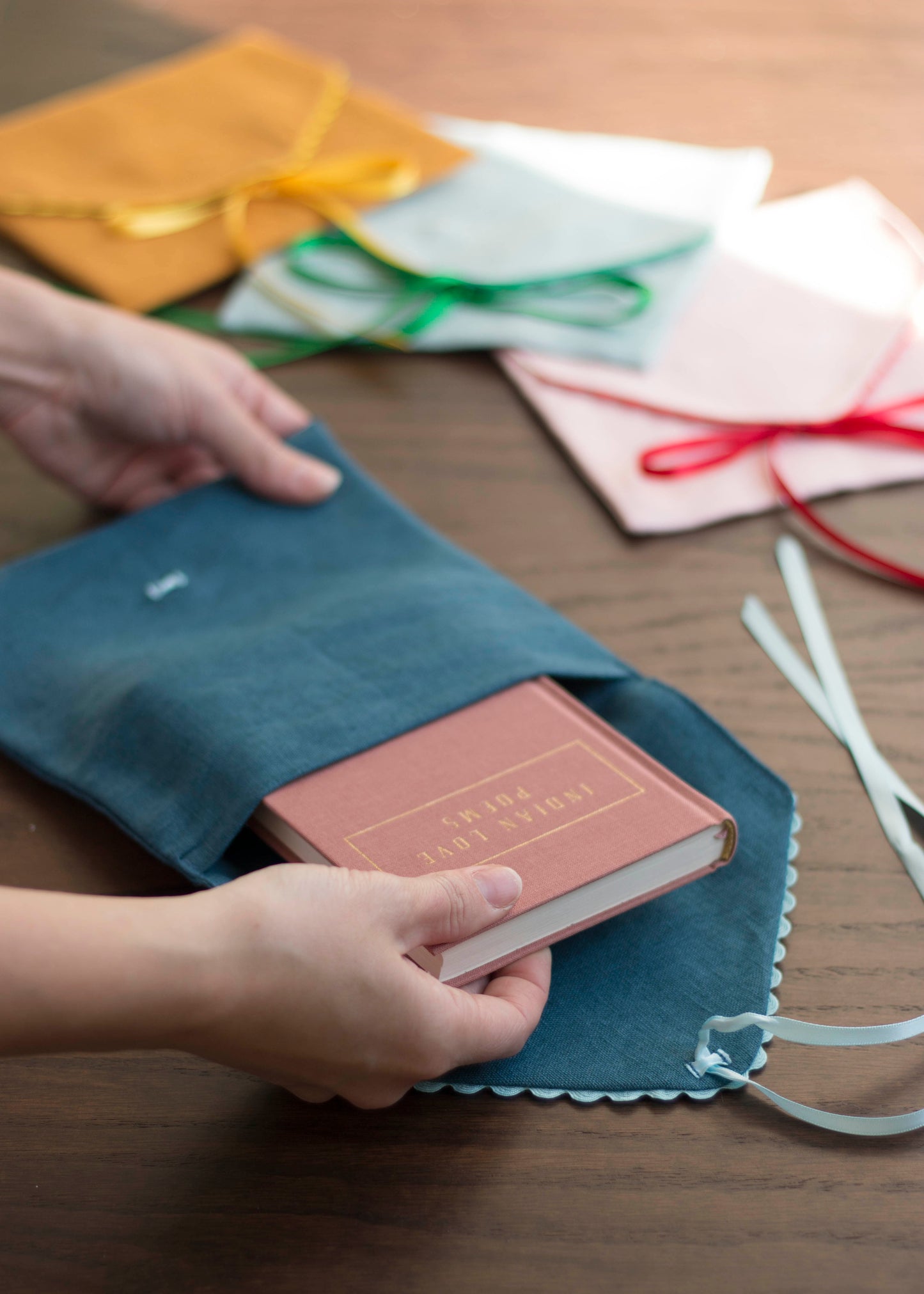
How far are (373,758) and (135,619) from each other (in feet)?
0.65

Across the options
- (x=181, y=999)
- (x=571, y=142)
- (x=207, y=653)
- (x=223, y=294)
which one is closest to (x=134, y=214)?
(x=223, y=294)

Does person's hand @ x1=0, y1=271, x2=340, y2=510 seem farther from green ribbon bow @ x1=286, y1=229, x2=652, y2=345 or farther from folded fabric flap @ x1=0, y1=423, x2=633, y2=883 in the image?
green ribbon bow @ x1=286, y1=229, x2=652, y2=345

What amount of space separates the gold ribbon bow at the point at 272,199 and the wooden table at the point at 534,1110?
0.61ft

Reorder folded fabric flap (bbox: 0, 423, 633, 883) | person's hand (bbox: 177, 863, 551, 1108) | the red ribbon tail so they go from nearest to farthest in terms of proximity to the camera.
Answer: person's hand (bbox: 177, 863, 551, 1108) → folded fabric flap (bbox: 0, 423, 633, 883) → the red ribbon tail

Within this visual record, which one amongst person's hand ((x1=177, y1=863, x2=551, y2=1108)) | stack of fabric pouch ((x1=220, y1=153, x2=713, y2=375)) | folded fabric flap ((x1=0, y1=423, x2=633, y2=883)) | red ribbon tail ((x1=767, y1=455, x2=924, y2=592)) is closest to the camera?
person's hand ((x1=177, y1=863, x2=551, y2=1108))

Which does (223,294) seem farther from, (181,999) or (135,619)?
(181,999)

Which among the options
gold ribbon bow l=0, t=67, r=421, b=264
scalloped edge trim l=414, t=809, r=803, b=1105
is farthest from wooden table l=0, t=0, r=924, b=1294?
gold ribbon bow l=0, t=67, r=421, b=264

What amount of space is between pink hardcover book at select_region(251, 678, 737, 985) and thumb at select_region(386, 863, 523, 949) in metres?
0.01

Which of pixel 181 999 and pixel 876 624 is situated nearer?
pixel 181 999

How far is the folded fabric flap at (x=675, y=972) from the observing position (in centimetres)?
46

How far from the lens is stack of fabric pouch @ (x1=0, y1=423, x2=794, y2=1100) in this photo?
0.48 m

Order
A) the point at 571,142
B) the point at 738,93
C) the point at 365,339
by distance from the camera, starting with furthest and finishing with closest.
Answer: the point at 738,93, the point at 571,142, the point at 365,339

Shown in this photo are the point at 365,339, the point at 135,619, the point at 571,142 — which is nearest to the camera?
the point at 135,619

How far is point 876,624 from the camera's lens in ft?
2.22
